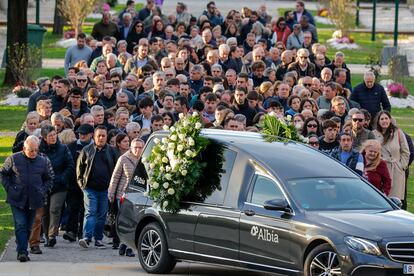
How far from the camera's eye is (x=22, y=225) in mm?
17391

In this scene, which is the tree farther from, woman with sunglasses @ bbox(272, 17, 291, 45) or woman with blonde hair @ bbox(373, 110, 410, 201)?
woman with blonde hair @ bbox(373, 110, 410, 201)

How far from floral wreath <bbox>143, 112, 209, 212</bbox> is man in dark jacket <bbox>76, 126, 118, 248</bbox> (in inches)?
63.9

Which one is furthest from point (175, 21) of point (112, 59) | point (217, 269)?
point (217, 269)

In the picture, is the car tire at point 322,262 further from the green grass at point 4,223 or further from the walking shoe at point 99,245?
the green grass at point 4,223

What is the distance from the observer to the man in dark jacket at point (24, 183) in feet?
56.9

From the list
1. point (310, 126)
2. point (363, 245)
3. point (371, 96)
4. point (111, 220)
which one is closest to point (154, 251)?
point (111, 220)

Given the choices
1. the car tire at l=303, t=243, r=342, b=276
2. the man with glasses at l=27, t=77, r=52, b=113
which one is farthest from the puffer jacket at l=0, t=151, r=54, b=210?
the man with glasses at l=27, t=77, r=52, b=113

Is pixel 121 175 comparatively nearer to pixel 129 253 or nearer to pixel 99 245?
pixel 129 253

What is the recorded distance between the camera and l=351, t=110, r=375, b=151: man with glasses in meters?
19.5

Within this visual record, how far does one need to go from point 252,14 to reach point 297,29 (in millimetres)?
2920

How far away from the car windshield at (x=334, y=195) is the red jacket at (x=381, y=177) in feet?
8.66

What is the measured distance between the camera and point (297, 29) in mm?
34844

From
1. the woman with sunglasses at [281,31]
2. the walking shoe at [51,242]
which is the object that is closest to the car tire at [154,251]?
the walking shoe at [51,242]

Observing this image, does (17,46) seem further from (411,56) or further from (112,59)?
A: (411,56)
